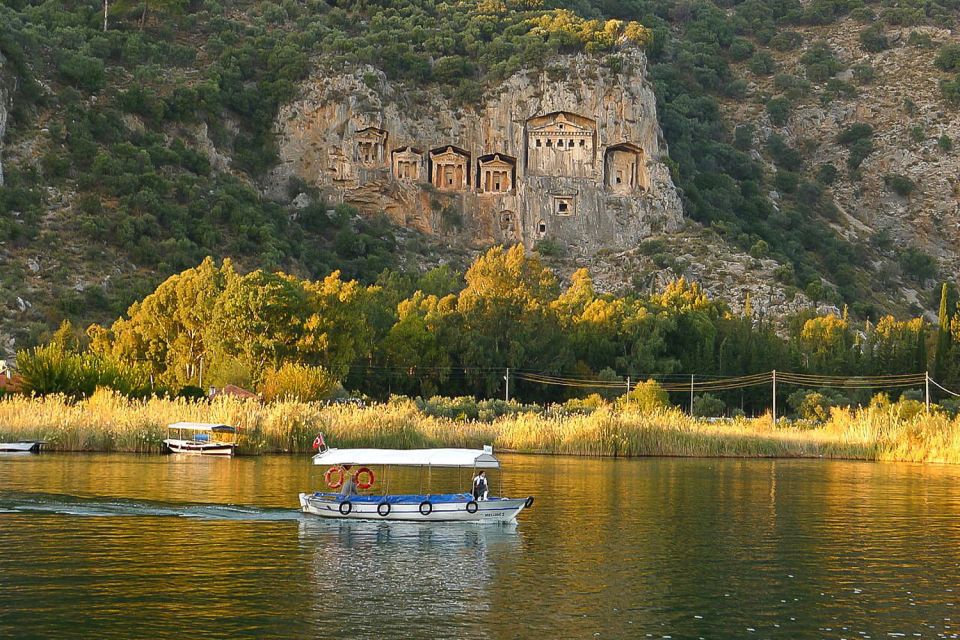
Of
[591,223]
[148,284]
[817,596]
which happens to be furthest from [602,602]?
[591,223]

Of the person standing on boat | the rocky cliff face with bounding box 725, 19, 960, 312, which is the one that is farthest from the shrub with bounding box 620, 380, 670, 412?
the rocky cliff face with bounding box 725, 19, 960, 312

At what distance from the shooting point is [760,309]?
102625 mm

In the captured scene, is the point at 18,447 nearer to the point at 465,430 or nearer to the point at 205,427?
the point at 205,427

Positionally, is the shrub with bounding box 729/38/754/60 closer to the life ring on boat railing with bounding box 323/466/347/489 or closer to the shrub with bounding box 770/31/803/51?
the shrub with bounding box 770/31/803/51

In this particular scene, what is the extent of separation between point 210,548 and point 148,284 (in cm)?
6716

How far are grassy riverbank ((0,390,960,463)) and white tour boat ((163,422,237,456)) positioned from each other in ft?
2.46

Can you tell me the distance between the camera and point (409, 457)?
28.9 m

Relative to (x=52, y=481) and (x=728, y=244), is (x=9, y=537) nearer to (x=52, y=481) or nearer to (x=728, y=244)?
(x=52, y=481)

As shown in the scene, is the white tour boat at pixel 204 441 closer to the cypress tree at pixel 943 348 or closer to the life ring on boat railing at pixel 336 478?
the life ring on boat railing at pixel 336 478

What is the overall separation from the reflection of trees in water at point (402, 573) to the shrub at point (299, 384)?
1112 inches

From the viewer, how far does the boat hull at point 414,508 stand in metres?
28.8

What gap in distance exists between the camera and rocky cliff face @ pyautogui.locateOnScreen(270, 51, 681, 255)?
112188mm

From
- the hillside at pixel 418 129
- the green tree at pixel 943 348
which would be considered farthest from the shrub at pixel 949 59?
the green tree at pixel 943 348

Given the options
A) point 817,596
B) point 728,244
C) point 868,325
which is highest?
point 728,244
